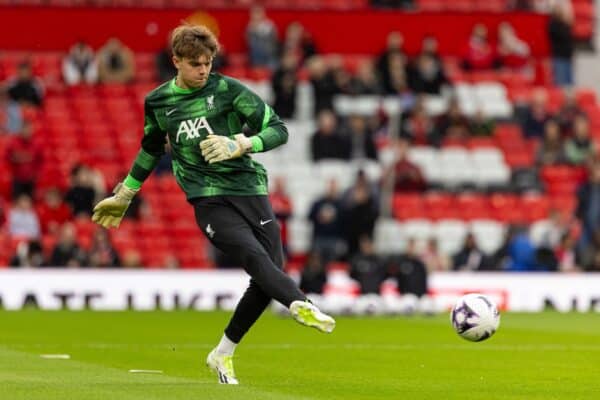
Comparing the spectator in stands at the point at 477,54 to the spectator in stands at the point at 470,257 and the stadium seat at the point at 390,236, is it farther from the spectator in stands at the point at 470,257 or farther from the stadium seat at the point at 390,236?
the spectator in stands at the point at 470,257

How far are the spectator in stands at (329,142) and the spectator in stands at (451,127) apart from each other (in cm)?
222

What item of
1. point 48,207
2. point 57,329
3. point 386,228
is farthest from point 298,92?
point 57,329

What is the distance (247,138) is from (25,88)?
778 inches

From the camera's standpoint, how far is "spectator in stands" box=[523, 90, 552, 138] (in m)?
32.3

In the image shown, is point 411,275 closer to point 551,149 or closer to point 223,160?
point 551,149

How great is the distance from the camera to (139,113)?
31469mm

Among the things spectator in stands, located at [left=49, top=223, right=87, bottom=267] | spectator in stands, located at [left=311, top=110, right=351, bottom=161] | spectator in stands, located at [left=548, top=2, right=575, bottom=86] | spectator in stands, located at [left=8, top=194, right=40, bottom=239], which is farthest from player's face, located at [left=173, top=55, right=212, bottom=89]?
spectator in stands, located at [left=548, top=2, right=575, bottom=86]

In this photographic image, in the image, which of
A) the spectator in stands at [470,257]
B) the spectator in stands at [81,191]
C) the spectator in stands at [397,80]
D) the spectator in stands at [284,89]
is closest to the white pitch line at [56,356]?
the spectator in stands at [81,191]

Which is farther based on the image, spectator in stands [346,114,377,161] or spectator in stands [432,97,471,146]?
spectator in stands [432,97,471,146]

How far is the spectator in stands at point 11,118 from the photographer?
98.5 ft

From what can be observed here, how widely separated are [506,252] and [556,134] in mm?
3887

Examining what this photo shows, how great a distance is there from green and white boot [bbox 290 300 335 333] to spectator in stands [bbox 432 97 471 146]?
846 inches

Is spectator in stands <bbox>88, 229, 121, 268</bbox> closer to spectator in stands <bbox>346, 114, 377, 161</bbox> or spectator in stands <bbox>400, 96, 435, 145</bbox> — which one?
spectator in stands <bbox>346, 114, 377, 161</bbox>

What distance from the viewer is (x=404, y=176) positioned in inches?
1196
